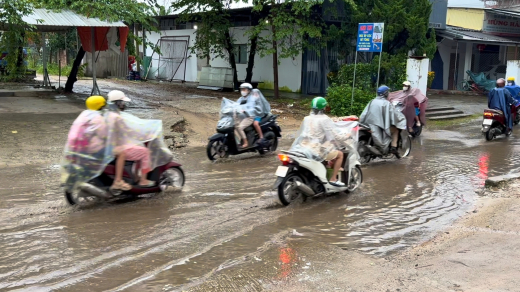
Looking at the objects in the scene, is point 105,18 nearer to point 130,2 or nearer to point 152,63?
point 130,2

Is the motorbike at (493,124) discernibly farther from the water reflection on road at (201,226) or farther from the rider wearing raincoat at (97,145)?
the rider wearing raincoat at (97,145)

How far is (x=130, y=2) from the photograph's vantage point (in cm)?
1672

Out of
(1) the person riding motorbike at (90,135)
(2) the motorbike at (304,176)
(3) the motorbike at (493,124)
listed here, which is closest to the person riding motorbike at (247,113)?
(2) the motorbike at (304,176)

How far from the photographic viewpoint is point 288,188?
732 cm

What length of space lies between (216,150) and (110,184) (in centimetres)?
377

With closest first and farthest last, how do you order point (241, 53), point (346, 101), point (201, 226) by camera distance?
point (201, 226), point (346, 101), point (241, 53)

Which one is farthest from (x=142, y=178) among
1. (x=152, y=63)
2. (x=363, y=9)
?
(x=152, y=63)

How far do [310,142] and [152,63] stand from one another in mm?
26284

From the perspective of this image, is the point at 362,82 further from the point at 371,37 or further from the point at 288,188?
the point at 288,188

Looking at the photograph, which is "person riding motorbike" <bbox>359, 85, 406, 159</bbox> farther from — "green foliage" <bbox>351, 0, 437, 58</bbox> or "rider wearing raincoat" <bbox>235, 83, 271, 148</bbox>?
"green foliage" <bbox>351, 0, 437, 58</bbox>

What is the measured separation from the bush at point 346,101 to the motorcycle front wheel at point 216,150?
7.08 m

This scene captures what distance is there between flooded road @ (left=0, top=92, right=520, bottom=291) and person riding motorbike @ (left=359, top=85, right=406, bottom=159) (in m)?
0.55

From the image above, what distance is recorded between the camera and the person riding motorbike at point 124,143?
6.94m

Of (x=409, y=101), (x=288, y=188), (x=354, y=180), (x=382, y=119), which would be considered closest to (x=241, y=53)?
(x=409, y=101)
